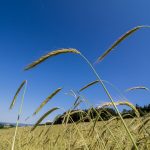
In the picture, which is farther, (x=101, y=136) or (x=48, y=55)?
(x=101, y=136)

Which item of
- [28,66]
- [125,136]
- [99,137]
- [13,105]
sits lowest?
[125,136]

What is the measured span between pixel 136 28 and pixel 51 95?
63cm

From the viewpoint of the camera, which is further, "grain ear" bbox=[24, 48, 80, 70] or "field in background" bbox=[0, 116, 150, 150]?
"field in background" bbox=[0, 116, 150, 150]

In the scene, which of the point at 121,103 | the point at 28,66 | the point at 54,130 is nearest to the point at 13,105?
the point at 28,66

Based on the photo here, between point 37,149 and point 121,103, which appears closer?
point 121,103

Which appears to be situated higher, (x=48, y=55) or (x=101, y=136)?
(x=48, y=55)

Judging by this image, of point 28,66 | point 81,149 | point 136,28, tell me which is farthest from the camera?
point 81,149

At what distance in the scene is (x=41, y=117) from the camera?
6.07ft

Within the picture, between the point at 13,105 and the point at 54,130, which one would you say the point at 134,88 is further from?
the point at 54,130

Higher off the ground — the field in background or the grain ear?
the grain ear

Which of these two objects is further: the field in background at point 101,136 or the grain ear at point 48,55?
the field in background at point 101,136

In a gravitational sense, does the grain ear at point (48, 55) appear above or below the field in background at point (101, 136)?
above

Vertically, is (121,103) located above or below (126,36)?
below

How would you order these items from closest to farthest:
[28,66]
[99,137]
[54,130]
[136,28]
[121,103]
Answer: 1. [136,28]
2. [28,66]
3. [121,103]
4. [99,137]
5. [54,130]
